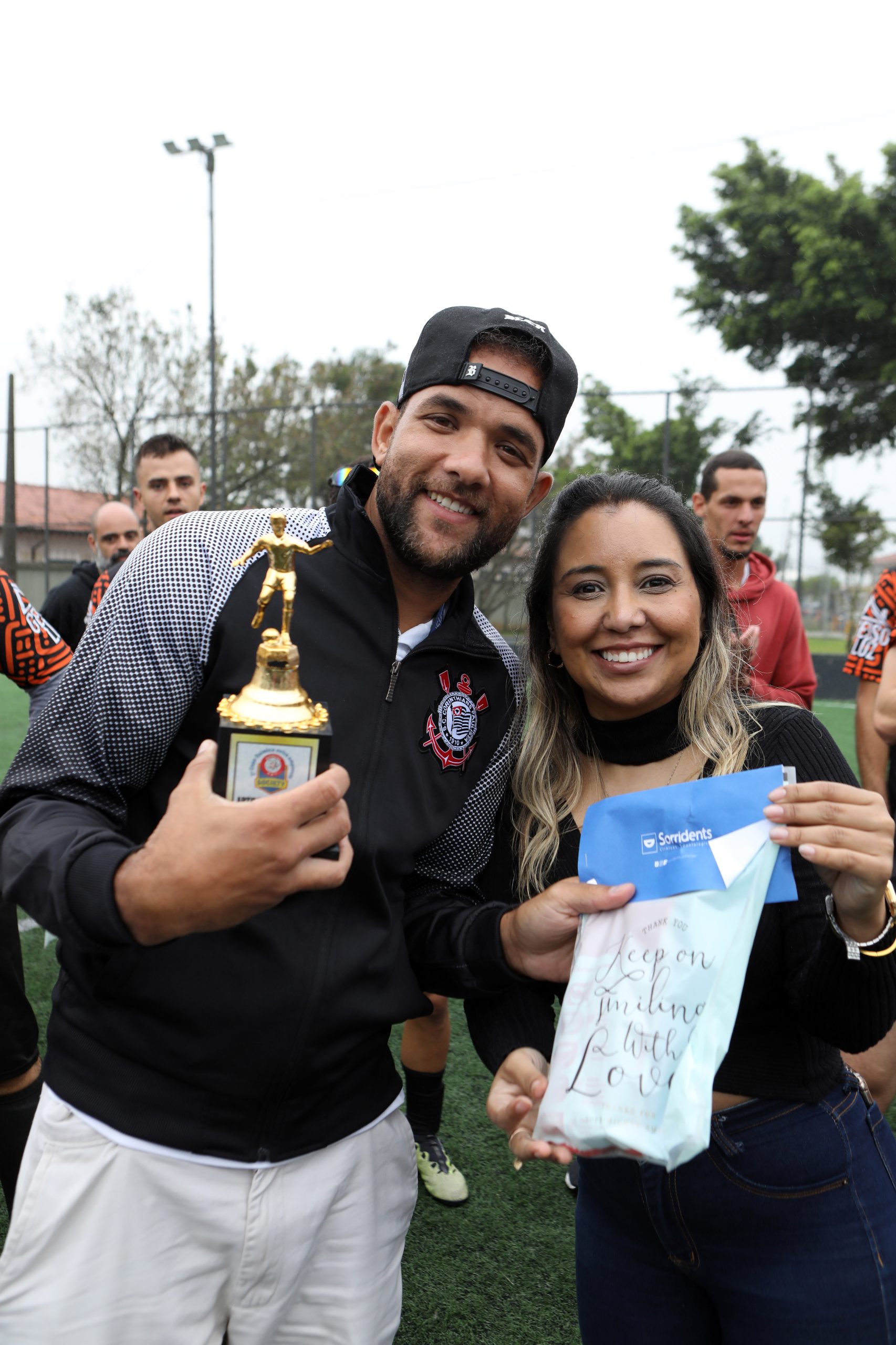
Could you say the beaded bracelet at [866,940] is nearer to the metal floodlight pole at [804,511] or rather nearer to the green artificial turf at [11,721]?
the green artificial turf at [11,721]

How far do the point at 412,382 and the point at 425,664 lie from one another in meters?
0.53

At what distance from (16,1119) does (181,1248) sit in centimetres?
131

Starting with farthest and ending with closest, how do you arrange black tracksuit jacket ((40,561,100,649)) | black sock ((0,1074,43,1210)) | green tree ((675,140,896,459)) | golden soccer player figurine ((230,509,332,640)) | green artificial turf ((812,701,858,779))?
green tree ((675,140,896,459)), green artificial turf ((812,701,858,779)), black tracksuit jacket ((40,561,100,649)), black sock ((0,1074,43,1210)), golden soccer player figurine ((230,509,332,640))

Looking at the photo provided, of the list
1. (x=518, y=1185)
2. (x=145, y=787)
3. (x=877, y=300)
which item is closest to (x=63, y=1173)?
(x=145, y=787)

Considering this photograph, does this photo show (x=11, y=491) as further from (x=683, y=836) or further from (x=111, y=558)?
(x=683, y=836)

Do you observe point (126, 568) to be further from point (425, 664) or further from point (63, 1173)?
point (63, 1173)

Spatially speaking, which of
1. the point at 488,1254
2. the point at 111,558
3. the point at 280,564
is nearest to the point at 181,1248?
the point at 280,564

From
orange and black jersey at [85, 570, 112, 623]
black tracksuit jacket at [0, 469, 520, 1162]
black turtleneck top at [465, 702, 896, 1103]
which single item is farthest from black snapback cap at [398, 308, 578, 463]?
orange and black jersey at [85, 570, 112, 623]

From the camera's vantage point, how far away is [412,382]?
182cm

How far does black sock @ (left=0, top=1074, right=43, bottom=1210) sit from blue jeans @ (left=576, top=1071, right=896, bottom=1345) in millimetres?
1695

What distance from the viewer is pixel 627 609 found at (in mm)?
1757

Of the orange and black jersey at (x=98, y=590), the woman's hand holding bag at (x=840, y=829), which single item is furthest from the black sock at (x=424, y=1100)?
the orange and black jersey at (x=98, y=590)

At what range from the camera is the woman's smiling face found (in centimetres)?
Answer: 179

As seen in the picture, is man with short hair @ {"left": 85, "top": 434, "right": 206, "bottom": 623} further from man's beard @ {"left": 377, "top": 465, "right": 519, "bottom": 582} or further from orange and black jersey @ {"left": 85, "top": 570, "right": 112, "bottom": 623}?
man's beard @ {"left": 377, "top": 465, "right": 519, "bottom": 582}
